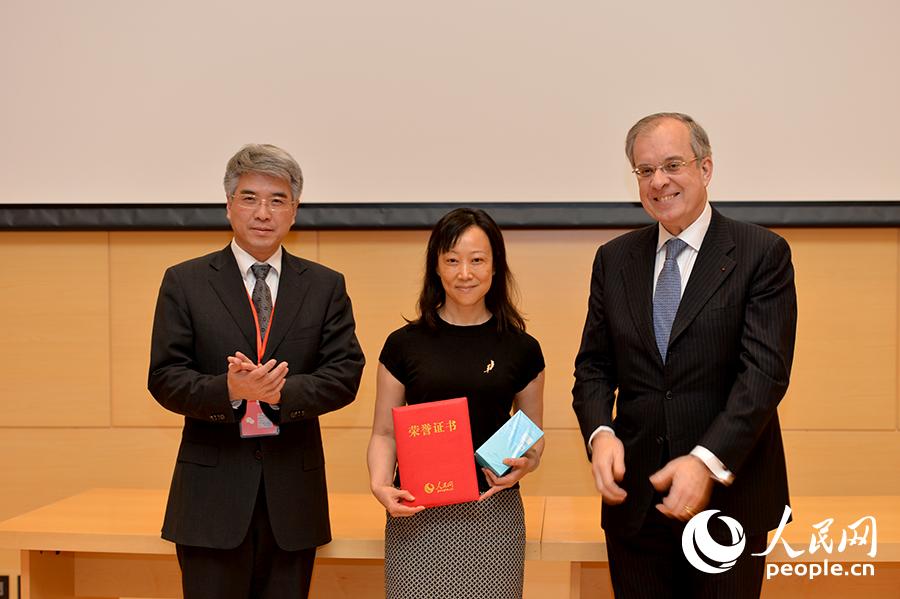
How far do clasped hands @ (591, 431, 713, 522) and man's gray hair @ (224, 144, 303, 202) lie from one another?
3.70 ft

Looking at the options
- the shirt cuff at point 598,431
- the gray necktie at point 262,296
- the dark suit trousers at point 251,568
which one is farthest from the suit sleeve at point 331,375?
the shirt cuff at point 598,431

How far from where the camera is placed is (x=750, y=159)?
341cm

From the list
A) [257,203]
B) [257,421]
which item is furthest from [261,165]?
[257,421]

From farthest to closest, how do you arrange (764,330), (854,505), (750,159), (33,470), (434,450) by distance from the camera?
(33,470), (750,159), (854,505), (434,450), (764,330)

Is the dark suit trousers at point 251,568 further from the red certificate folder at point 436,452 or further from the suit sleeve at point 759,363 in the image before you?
the suit sleeve at point 759,363

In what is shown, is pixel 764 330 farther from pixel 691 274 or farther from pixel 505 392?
pixel 505 392

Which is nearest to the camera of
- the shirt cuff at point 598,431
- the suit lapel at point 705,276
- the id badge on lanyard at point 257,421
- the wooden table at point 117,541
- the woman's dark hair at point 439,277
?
the suit lapel at point 705,276

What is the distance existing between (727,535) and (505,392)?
2.25ft

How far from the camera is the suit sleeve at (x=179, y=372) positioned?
2195 mm

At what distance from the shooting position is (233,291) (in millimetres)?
2350

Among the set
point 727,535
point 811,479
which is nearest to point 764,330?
point 727,535

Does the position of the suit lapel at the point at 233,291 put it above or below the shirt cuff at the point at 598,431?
above

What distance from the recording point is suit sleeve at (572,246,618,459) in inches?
88.7

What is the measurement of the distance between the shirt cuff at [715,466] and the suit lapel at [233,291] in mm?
1196
